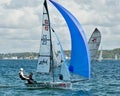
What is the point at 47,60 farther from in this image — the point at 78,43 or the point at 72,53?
the point at 78,43

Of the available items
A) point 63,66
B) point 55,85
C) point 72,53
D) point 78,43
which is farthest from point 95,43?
point 78,43

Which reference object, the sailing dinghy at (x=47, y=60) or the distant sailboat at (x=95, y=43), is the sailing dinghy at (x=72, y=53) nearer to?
the sailing dinghy at (x=47, y=60)

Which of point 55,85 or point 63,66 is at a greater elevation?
point 63,66

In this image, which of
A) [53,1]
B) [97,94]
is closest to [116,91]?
[97,94]

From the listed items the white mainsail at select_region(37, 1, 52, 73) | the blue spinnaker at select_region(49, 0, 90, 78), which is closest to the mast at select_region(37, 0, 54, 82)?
the white mainsail at select_region(37, 1, 52, 73)

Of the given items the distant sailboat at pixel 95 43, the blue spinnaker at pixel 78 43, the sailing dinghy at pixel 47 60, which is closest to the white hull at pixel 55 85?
the sailing dinghy at pixel 47 60

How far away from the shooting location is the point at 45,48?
43156mm

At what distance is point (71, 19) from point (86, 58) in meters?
3.40

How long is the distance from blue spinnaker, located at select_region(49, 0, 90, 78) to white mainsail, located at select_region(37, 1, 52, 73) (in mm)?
1921

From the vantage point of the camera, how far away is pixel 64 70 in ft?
141

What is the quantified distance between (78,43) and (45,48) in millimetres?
3349

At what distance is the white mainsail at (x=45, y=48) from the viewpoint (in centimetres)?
4284

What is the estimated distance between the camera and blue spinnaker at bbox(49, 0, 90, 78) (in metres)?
41.1

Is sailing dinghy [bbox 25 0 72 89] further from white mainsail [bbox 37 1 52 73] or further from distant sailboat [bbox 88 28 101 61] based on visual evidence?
distant sailboat [bbox 88 28 101 61]
